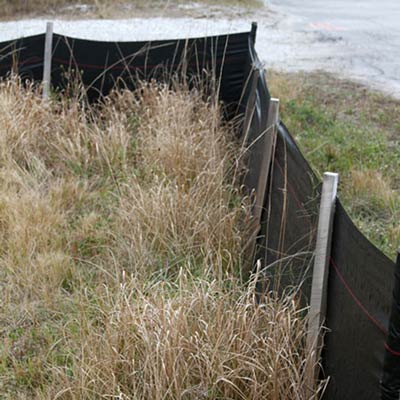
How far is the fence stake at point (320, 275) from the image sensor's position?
3.03m

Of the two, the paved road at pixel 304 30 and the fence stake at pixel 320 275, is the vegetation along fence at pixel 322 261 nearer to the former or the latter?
the fence stake at pixel 320 275

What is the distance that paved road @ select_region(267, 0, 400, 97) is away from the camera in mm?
9914

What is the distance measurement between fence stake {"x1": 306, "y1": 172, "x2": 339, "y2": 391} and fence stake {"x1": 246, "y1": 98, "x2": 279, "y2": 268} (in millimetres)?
1305

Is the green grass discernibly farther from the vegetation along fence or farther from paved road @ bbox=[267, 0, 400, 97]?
the vegetation along fence

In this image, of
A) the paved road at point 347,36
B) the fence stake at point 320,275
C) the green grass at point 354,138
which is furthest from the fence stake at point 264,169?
the paved road at point 347,36

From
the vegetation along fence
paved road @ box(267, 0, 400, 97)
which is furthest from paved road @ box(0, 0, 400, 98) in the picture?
the vegetation along fence

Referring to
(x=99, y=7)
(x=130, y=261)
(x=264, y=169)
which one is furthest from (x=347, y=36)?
(x=130, y=261)

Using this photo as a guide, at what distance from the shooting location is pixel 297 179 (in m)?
3.69

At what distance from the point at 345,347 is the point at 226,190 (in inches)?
101

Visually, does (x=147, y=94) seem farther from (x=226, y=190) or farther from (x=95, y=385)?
(x=95, y=385)

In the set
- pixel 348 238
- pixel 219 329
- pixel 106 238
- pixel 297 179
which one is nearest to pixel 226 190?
pixel 106 238

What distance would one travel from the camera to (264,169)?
14.8ft

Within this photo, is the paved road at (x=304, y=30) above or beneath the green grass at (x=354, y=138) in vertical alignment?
Result: above

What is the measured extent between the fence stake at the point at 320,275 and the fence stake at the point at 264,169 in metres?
1.30
